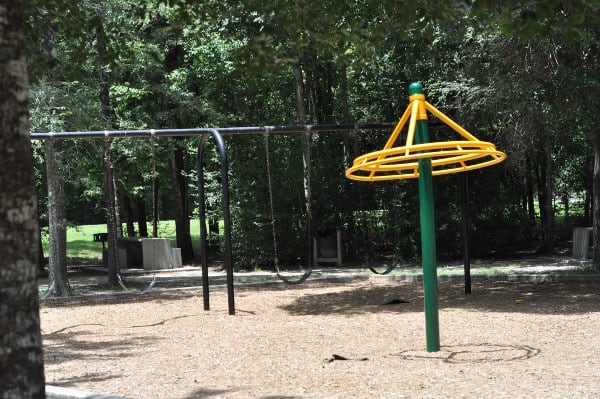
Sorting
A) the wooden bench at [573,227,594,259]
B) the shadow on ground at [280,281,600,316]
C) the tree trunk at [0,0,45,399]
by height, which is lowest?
the shadow on ground at [280,281,600,316]

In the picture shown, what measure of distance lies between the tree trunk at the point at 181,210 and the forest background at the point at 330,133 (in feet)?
0.16

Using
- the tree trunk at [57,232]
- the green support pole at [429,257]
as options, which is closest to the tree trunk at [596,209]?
the green support pole at [429,257]

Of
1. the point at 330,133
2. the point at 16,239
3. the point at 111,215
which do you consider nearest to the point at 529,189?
the point at 330,133

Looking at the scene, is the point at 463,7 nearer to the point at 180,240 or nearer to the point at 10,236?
the point at 10,236

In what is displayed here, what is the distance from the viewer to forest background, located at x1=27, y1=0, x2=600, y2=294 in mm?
11859

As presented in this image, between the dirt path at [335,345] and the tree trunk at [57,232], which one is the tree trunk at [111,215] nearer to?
the tree trunk at [57,232]

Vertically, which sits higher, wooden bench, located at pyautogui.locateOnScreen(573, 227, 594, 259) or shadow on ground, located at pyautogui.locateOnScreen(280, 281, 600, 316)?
wooden bench, located at pyautogui.locateOnScreen(573, 227, 594, 259)

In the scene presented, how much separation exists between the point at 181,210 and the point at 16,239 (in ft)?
60.1

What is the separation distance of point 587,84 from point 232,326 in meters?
5.65

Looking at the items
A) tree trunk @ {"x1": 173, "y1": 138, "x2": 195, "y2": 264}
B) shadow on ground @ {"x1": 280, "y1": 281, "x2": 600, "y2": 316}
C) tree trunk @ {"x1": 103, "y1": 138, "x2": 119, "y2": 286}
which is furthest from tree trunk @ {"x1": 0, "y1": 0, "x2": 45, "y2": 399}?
tree trunk @ {"x1": 173, "y1": 138, "x2": 195, "y2": 264}

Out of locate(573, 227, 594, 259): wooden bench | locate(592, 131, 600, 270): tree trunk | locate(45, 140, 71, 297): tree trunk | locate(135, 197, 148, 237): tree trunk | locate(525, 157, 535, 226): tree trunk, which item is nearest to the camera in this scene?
locate(45, 140, 71, 297): tree trunk

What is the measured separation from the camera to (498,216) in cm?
1809

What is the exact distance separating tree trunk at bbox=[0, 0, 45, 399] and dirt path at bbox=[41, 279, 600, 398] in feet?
8.02

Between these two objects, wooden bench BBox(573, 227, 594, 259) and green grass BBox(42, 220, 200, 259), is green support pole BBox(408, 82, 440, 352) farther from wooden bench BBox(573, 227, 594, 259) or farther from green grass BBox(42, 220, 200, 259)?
green grass BBox(42, 220, 200, 259)
